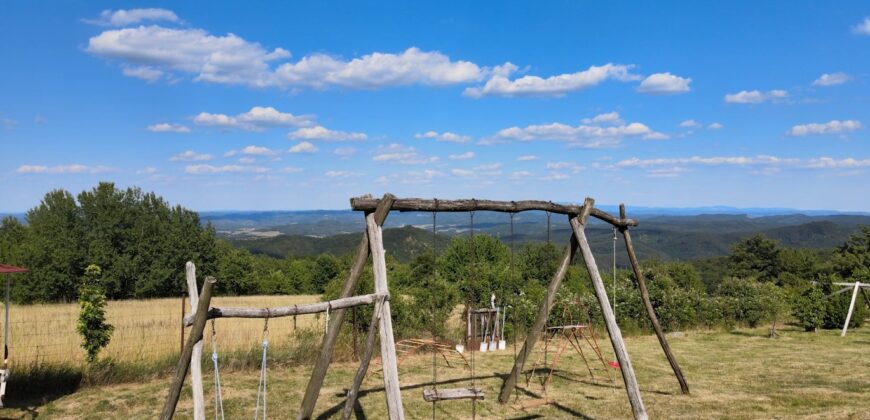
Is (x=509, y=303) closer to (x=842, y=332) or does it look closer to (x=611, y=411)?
(x=611, y=411)

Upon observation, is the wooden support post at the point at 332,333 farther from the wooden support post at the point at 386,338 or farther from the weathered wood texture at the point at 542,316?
the weathered wood texture at the point at 542,316

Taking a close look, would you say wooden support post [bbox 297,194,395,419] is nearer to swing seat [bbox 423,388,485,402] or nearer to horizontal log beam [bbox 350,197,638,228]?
horizontal log beam [bbox 350,197,638,228]

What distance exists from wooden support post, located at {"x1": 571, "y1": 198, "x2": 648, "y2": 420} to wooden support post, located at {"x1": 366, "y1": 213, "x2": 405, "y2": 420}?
3230 mm

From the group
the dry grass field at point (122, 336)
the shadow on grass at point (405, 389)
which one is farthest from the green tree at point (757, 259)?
the shadow on grass at point (405, 389)

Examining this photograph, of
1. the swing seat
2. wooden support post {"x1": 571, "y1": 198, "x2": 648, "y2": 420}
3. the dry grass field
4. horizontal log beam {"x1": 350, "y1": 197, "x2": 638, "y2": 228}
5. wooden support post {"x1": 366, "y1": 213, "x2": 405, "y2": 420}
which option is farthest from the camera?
the dry grass field

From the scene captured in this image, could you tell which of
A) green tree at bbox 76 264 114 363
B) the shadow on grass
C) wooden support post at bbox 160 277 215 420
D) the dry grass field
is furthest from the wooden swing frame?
the dry grass field

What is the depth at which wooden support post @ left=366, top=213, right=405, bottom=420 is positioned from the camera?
604cm

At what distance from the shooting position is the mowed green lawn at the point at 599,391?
26.8 ft

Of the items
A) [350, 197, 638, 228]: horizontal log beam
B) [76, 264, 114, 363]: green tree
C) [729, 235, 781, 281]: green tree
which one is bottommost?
[729, 235, 781, 281]: green tree

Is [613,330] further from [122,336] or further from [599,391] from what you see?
[122,336]

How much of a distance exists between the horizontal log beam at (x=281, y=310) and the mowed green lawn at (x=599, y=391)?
8.91ft

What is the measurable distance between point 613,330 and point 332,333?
13.3 ft

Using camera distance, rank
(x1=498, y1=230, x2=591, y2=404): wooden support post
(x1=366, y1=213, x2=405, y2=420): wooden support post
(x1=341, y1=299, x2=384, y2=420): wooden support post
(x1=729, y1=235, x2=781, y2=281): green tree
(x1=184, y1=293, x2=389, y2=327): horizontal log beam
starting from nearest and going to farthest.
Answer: (x1=184, y1=293, x2=389, y2=327): horizontal log beam, (x1=366, y1=213, x2=405, y2=420): wooden support post, (x1=341, y1=299, x2=384, y2=420): wooden support post, (x1=498, y1=230, x2=591, y2=404): wooden support post, (x1=729, y1=235, x2=781, y2=281): green tree

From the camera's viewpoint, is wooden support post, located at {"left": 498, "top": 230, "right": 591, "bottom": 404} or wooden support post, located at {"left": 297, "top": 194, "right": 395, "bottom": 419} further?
wooden support post, located at {"left": 498, "top": 230, "right": 591, "bottom": 404}
